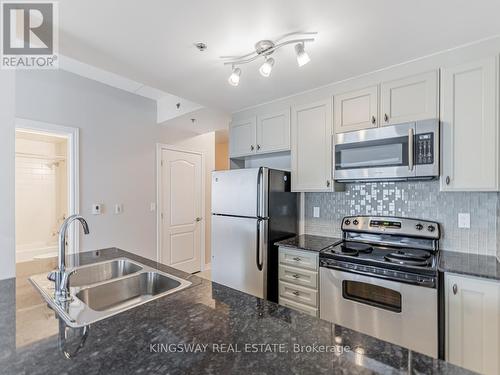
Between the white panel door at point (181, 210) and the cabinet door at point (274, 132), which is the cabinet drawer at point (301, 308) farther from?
the white panel door at point (181, 210)

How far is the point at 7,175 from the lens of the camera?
1.42 metres

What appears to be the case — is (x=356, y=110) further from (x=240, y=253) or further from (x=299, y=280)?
(x=240, y=253)

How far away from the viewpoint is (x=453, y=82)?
180 cm

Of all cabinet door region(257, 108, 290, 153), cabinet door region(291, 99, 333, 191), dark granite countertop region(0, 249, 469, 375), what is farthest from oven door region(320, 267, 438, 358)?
cabinet door region(257, 108, 290, 153)

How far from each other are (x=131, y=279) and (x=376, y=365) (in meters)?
1.24

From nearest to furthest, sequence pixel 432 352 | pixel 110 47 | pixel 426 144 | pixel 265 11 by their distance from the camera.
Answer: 1. pixel 265 11
2. pixel 432 352
3. pixel 110 47
4. pixel 426 144

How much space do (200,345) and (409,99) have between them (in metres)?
2.14

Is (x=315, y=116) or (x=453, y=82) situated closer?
(x=453, y=82)

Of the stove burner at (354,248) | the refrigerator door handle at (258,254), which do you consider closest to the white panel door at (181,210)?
the refrigerator door handle at (258,254)

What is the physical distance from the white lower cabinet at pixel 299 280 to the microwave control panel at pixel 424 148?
3.49 feet

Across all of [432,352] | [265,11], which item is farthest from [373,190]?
[265,11]

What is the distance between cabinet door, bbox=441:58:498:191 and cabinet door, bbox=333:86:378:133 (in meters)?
0.46

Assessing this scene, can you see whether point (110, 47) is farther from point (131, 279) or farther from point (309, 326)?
point (309, 326)

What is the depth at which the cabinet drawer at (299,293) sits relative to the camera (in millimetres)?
2170
